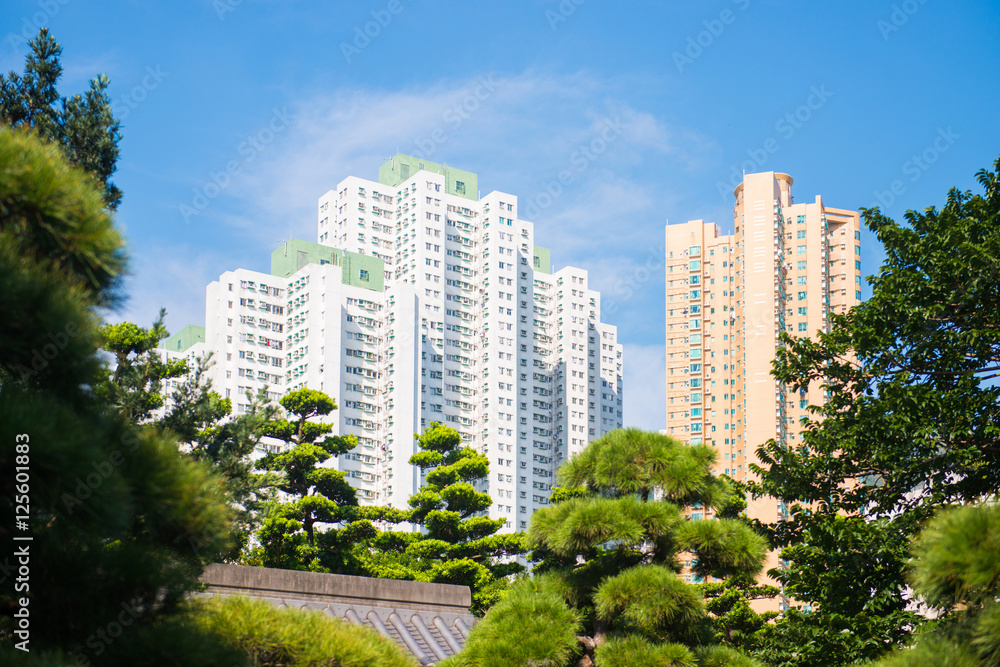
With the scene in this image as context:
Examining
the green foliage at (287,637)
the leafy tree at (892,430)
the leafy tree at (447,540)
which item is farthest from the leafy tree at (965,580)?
the leafy tree at (447,540)

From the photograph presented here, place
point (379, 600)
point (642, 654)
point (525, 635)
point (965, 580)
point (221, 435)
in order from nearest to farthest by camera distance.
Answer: point (965, 580) → point (642, 654) → point (525, 635) → point (379, 600) → point (221, 435)

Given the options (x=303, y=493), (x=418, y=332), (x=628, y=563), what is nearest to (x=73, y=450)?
(x=628, y=563)

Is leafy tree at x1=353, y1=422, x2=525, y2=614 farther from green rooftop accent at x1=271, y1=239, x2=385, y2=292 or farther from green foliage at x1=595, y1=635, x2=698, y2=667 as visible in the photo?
green rooftop accent at x1=271, y1=239, x2=385, y2=292

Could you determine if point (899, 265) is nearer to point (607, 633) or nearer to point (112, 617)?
point (607, 633)

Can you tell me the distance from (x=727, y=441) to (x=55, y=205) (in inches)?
2347

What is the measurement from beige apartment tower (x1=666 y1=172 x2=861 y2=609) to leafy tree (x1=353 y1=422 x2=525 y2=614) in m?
31.1

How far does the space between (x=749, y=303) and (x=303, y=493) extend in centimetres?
3779

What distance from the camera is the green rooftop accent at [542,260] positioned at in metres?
76.6

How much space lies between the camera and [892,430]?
10180 mm

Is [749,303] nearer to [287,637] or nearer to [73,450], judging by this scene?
[287,637]

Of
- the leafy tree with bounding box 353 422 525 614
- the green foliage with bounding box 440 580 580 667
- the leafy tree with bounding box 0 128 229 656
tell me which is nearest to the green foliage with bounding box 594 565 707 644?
the green foliage with bounding box 440 580 580 667

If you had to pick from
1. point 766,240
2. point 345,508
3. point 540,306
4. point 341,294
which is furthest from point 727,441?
point 345,508

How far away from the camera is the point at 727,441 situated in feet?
198

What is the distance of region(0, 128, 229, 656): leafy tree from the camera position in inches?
122
